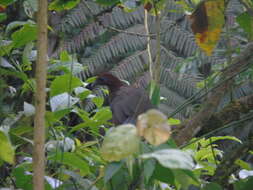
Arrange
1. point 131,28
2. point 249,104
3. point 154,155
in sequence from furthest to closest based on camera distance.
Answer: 1. point 131,28
2. point 249,104
3. point 154,155

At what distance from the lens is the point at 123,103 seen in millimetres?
2551

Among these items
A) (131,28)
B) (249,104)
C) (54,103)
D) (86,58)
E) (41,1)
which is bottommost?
(86,58)

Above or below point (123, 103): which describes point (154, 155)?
above

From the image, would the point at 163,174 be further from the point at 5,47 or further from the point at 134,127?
the point at 5,47

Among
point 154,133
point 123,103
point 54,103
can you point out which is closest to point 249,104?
point 54,103

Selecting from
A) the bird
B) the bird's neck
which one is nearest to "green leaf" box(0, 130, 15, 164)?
the bird

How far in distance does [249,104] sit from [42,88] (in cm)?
80

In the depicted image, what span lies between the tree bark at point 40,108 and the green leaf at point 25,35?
224 millimetres

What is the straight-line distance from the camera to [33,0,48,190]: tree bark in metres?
0.58

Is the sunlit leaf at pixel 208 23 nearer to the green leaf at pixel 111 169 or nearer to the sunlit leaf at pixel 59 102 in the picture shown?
the green leaf at pixel 111 169

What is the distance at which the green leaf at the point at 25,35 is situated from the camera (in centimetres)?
85

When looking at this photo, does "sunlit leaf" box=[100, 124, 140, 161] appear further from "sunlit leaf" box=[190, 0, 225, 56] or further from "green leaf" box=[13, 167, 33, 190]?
"green leaf" box=[13, 167, 33, 190]

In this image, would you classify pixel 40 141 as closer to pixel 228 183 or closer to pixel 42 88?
pixel 42 88

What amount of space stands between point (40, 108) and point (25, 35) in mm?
299
